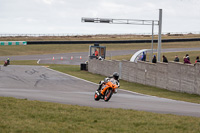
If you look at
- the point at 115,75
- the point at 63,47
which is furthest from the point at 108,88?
the point at 63,47

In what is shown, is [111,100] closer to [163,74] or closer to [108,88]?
[108,88]

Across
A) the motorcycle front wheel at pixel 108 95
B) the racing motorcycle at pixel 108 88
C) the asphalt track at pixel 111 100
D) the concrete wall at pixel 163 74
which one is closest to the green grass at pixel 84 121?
the asphalt track at pixel 111 100

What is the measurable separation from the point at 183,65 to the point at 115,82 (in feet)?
30.0

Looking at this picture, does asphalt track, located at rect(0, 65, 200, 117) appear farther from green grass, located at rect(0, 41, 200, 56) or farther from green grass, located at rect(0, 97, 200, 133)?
green grass, located at rect(0, 41, 200, 56)

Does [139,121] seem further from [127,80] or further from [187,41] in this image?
[187,41]

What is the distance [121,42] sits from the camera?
83625 millimetres

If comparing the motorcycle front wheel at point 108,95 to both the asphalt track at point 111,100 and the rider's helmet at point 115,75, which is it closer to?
the asphalt track at point 111,100

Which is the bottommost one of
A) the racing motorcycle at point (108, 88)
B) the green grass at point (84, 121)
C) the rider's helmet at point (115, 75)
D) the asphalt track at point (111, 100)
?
the asphalt track at point (111, 100)

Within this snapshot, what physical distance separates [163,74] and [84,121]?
52.1ft

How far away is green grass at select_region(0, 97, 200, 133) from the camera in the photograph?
8156mm

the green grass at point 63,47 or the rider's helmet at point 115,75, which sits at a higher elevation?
the green grass at point 63,47

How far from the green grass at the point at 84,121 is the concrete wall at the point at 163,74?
10.8 metres

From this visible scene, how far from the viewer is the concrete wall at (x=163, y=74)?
20845mm

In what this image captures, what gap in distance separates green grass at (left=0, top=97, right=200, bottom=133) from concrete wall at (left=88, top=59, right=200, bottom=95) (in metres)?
10.8
